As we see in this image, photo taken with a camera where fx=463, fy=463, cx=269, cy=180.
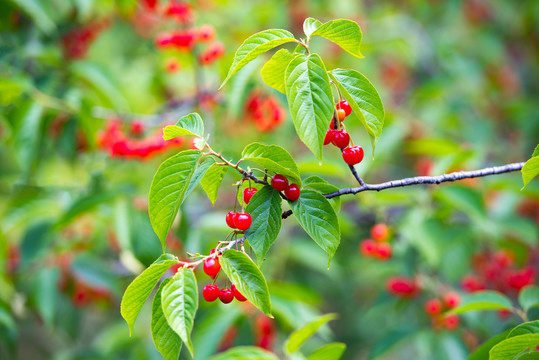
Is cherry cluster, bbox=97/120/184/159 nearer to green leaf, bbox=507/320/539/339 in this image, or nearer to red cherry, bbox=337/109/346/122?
red cherry, bbox=337/109/346/122

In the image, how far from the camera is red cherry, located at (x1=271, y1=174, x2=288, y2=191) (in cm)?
110

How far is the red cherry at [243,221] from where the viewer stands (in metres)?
1.05

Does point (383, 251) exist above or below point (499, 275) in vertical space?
above

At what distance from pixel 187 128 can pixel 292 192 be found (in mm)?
292

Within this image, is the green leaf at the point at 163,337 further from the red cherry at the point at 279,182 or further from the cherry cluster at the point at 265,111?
the cherry cluster at the point at 265,111

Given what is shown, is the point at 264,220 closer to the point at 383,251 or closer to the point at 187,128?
the point at 187,128

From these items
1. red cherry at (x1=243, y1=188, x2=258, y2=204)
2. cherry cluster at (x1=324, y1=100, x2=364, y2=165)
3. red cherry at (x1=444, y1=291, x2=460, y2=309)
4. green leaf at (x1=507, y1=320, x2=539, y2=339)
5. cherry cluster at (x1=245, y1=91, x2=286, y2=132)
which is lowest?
red cherry at (x1=444, y1=291, x2=460, y2=309)

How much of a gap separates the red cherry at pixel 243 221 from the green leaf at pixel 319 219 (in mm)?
113

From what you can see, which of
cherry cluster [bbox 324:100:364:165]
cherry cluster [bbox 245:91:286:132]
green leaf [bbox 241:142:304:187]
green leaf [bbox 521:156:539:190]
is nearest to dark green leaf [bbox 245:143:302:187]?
green leaf [bbox 241:142:304:187]

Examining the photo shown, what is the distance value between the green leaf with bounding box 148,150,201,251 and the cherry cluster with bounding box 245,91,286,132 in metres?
1.69

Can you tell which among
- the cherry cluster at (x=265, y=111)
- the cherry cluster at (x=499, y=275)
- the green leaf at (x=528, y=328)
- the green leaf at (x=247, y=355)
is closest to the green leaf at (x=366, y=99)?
the green leaf at (x=528, y=328)

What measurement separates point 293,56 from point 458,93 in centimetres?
353

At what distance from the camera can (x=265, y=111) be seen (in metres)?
2.76

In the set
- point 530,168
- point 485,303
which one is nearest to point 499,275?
point 485,303
